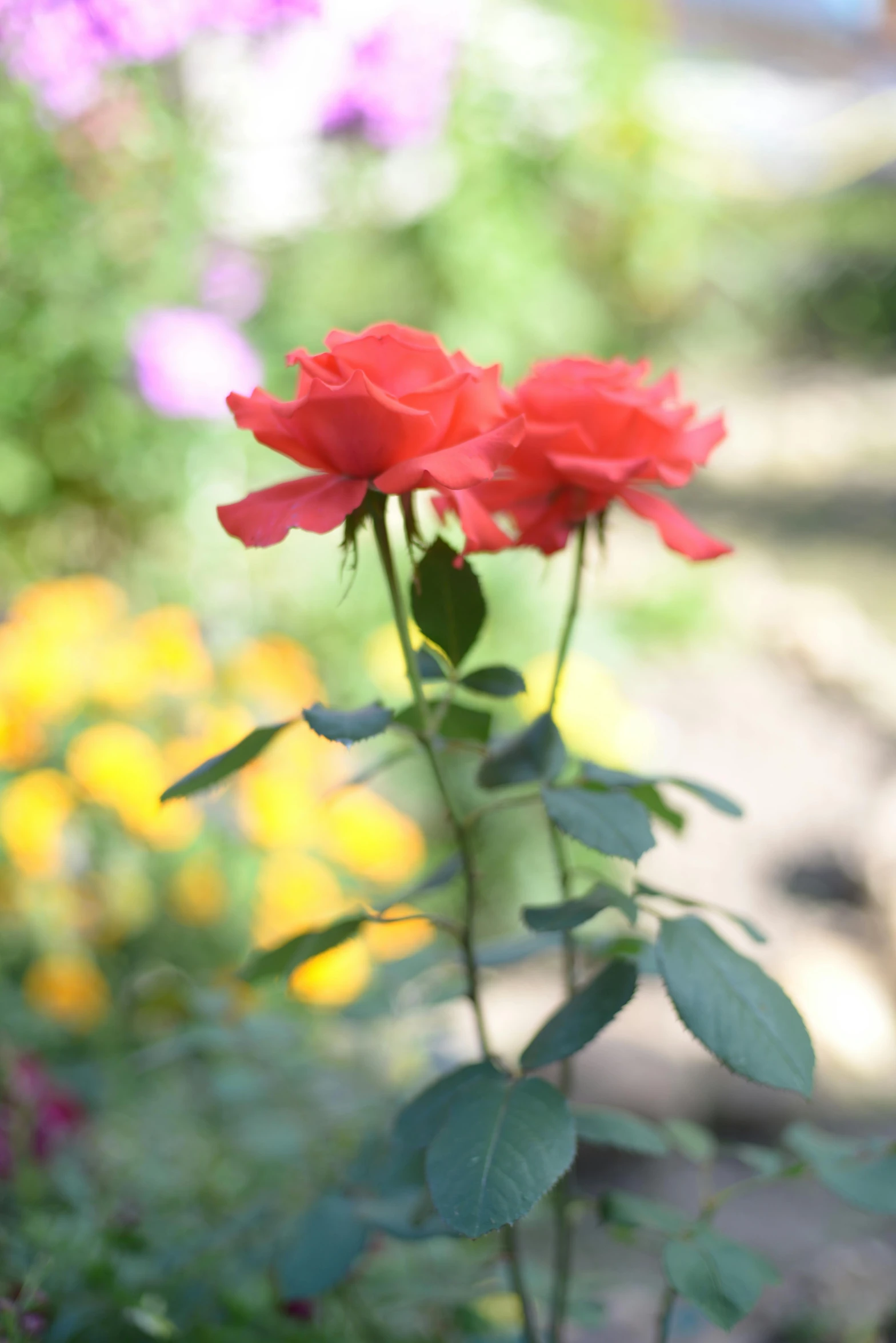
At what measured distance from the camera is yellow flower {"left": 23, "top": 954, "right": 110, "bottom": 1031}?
4.24 ft

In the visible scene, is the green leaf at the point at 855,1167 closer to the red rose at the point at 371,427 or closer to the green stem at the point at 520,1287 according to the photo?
the green stem at the point at 520,1287

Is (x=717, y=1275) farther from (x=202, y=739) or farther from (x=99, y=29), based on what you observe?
(x=99, y=29)

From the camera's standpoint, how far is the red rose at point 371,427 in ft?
1.37

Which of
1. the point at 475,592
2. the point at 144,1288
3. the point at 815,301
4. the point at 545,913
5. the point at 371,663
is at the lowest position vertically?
the point at 815,301

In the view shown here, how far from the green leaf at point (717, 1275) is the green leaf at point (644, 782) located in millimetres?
209

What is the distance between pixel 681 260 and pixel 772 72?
3421 mm

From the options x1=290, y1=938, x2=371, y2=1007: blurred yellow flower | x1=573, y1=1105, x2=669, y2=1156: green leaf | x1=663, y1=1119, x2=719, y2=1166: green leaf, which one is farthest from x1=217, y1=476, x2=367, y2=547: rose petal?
x1=290, y1=938, x2=371, y2=1007: blurred yellow flower

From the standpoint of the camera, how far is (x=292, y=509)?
44 cm

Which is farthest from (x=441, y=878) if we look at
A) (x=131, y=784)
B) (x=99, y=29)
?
(x=99, y=29)

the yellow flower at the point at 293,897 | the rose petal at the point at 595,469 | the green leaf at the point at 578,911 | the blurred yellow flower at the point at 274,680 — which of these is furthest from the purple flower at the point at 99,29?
the green leaf at the point at 578,911

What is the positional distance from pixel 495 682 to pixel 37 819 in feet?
3.03

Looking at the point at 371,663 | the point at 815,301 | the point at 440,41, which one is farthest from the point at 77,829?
the point at 815,301

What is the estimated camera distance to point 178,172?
209cm

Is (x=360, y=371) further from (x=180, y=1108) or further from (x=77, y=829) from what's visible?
(x=77, y=829)
